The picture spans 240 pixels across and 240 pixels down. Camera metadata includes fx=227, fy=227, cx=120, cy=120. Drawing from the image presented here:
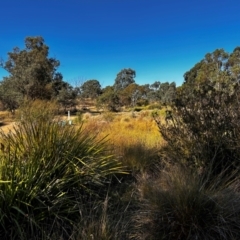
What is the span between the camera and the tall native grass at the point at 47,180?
1933 millimetres

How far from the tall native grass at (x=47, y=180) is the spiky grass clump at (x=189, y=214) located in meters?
0.50

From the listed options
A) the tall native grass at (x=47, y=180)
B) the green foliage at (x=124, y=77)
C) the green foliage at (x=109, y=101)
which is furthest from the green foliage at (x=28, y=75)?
the green foliage at (x=124, y=77)

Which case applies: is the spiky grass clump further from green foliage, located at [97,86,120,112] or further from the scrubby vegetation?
green foliage, located at [97,86,120,112]

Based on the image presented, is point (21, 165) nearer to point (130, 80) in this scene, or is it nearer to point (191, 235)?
point (191, 235)

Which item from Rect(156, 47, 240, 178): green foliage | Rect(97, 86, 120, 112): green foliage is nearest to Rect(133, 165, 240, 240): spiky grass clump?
Rect(156, 47, 240, 178): green foliage

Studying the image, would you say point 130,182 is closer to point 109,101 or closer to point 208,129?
point 208,129

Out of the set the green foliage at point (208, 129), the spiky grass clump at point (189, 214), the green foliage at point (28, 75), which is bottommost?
the spiky grass clump at point (189, 214)

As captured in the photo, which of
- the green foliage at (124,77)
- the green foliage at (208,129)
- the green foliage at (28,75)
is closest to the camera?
the green foliage at (208,129)

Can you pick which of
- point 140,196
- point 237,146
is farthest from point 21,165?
point 237,146

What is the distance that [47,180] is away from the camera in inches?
92.0

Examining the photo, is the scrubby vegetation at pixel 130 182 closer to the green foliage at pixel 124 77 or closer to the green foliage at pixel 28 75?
the green foliage at pixel 28 75

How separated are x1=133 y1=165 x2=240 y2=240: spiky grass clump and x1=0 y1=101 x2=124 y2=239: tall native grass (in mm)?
504

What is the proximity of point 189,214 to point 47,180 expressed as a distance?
1.41 meters

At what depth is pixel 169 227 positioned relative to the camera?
1.97 m
